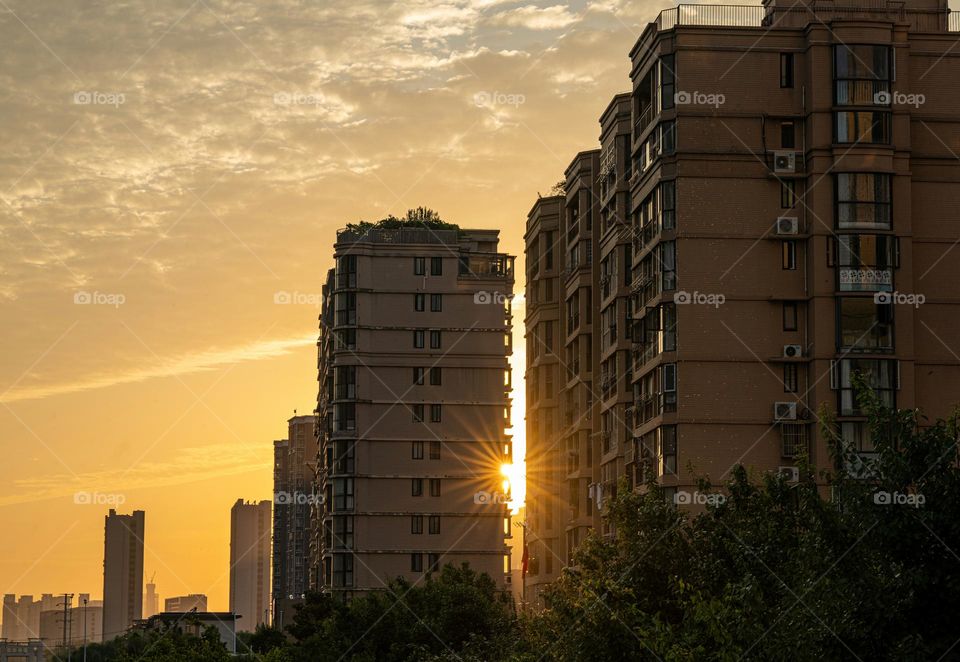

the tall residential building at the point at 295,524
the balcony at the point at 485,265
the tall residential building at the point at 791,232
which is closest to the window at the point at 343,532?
the balcony at the point at 485,265

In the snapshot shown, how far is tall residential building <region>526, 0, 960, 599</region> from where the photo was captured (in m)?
53.5

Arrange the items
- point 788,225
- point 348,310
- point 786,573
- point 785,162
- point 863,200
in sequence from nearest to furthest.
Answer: point 786,573 → point 863,200 → point 788,225 → point 785,162 → point 348,310

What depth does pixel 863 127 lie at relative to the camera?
177 ft

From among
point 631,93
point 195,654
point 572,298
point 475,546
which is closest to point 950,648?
point 195,654

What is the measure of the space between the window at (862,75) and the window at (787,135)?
5.88 ft

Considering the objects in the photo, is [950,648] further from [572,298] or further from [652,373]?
[572,298]

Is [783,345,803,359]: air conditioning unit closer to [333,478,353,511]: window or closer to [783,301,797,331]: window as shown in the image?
[783,301,797,331]: window

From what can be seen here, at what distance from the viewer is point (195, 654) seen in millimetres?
45906

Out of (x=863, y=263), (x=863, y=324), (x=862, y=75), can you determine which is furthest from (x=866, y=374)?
(x=862, y=75)

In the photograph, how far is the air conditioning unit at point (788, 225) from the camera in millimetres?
54406

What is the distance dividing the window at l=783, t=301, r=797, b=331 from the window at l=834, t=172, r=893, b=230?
3151 mm

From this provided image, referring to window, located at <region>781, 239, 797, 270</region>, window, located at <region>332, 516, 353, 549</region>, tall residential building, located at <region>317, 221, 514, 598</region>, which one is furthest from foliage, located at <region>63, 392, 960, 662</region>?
tall residential building, located at <region>317, 221, 514, 598</region>

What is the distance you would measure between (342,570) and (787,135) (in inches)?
1751

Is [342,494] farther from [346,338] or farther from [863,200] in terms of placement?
[863,200]
